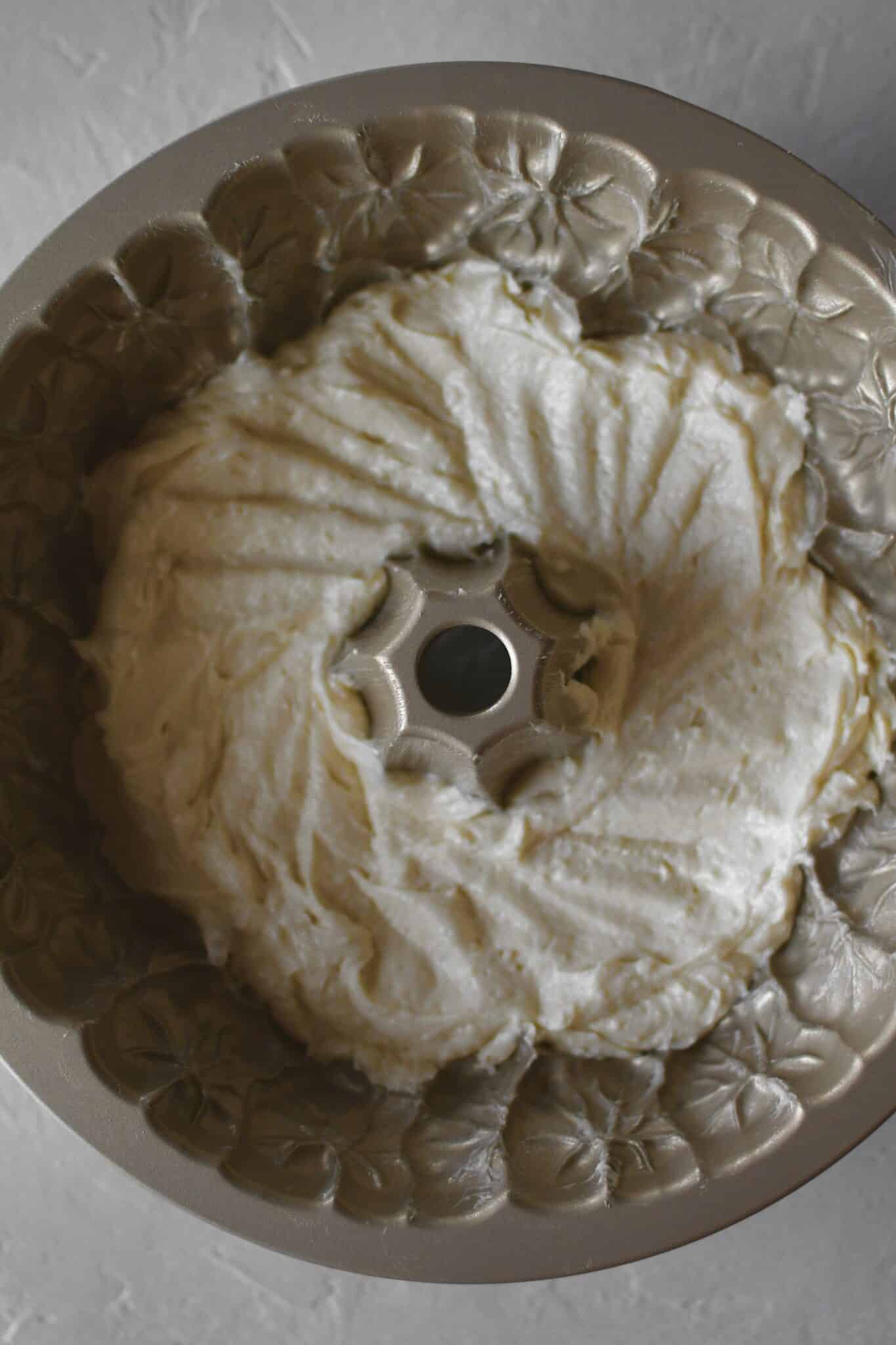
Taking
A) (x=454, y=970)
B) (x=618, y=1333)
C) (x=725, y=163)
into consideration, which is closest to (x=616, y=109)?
(x=725, y=163)

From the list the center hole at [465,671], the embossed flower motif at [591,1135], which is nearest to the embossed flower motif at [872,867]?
the embossed flower motif at [591,1135]

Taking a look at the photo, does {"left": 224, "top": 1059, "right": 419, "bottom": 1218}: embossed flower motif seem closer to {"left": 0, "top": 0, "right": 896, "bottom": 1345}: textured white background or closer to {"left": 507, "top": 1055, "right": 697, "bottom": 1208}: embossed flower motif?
{"left": 507, "top": 1055, "right": 697, "bottom": 1208}: embossed flower motif

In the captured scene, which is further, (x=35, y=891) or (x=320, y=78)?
(x=320, y=78)

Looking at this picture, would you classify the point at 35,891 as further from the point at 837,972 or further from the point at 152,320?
the point at 837,972

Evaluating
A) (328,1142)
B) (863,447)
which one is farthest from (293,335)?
(328,1142)

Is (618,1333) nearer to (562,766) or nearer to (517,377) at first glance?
(562,766)
